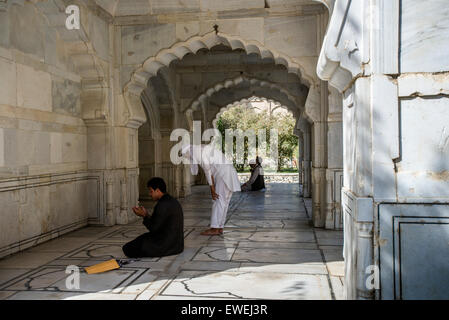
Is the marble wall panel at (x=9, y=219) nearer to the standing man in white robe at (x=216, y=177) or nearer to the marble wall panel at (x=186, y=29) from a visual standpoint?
the standing man in white robe at (x=216, y=177)

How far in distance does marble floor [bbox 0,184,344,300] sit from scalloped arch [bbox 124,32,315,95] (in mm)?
2442

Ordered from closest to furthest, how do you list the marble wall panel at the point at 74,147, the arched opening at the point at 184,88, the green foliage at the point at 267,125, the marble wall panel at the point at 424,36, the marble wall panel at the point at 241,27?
the marble wall panel at the point at 424,36 → the marble wall panel at the point at 74,147 → the marble wall panel at the point at 241,27 → the arched opening at the point at 184,88 → the green foliage at the point at 267,125

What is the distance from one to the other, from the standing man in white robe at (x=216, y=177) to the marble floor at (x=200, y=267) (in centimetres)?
27

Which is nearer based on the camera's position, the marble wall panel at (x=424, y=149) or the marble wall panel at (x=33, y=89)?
the marble wall panel at (x=424, y=149)

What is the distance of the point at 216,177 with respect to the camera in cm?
612

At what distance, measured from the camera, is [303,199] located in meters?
10.4

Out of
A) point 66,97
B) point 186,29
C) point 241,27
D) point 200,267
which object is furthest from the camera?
point 186,29

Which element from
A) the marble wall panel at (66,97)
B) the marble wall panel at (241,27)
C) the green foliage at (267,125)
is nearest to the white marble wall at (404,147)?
the marble wall panel at (241,27)

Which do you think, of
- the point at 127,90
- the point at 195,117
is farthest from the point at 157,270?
the point at 195,117

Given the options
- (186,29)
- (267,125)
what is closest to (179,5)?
(186,29)

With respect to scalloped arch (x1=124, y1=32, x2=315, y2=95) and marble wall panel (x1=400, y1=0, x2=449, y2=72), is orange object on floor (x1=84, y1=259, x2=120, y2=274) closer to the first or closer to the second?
marble wall panel (x1=400, y1=0, x2=449, y2=72)

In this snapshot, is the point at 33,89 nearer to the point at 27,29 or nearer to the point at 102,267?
the point at 27,29

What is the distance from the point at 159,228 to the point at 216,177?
1.64m

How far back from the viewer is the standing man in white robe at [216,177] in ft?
19.8
